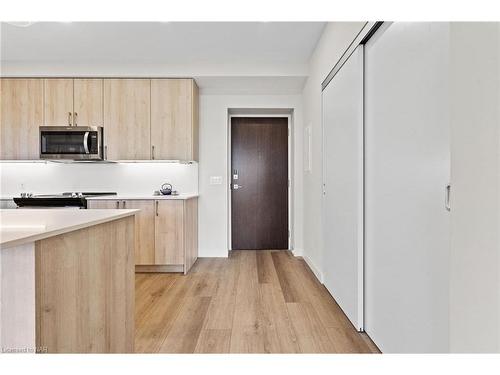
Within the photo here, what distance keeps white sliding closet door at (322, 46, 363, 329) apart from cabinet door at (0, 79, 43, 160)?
333cm

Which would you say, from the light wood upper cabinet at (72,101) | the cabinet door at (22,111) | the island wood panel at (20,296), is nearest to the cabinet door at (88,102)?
the light wood upper cabinet at (72,101)

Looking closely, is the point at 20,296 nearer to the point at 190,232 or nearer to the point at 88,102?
the point at 190,232

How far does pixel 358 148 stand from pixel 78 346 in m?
1.85

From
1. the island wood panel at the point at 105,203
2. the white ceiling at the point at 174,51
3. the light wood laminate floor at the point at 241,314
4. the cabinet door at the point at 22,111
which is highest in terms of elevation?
the white ceiling at the point at 174,51

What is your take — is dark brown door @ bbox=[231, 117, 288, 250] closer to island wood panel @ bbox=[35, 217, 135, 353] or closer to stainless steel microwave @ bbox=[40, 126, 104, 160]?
stainless steel microwave @ bbox=[40, 126, 104, 160]

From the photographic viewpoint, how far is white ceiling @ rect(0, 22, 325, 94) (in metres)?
3.18

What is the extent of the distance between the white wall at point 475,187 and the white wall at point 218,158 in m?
3.61

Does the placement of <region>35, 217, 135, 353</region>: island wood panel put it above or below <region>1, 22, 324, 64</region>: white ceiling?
below

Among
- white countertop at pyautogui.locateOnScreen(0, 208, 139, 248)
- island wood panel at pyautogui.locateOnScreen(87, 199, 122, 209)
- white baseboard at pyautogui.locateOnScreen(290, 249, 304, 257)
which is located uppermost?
white countertop at pyautogui.locateOnScreen(0, 208, 139, 248)

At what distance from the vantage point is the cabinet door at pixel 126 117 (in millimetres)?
3977

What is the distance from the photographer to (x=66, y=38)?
340 centimetres

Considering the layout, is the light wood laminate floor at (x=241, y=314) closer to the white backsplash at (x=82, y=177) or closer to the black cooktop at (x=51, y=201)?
the black cooktop at (x=51, y=201)

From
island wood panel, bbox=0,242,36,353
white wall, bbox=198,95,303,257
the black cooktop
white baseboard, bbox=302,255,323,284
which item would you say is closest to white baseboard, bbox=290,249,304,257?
white wall, bbox=198,95,303,257
